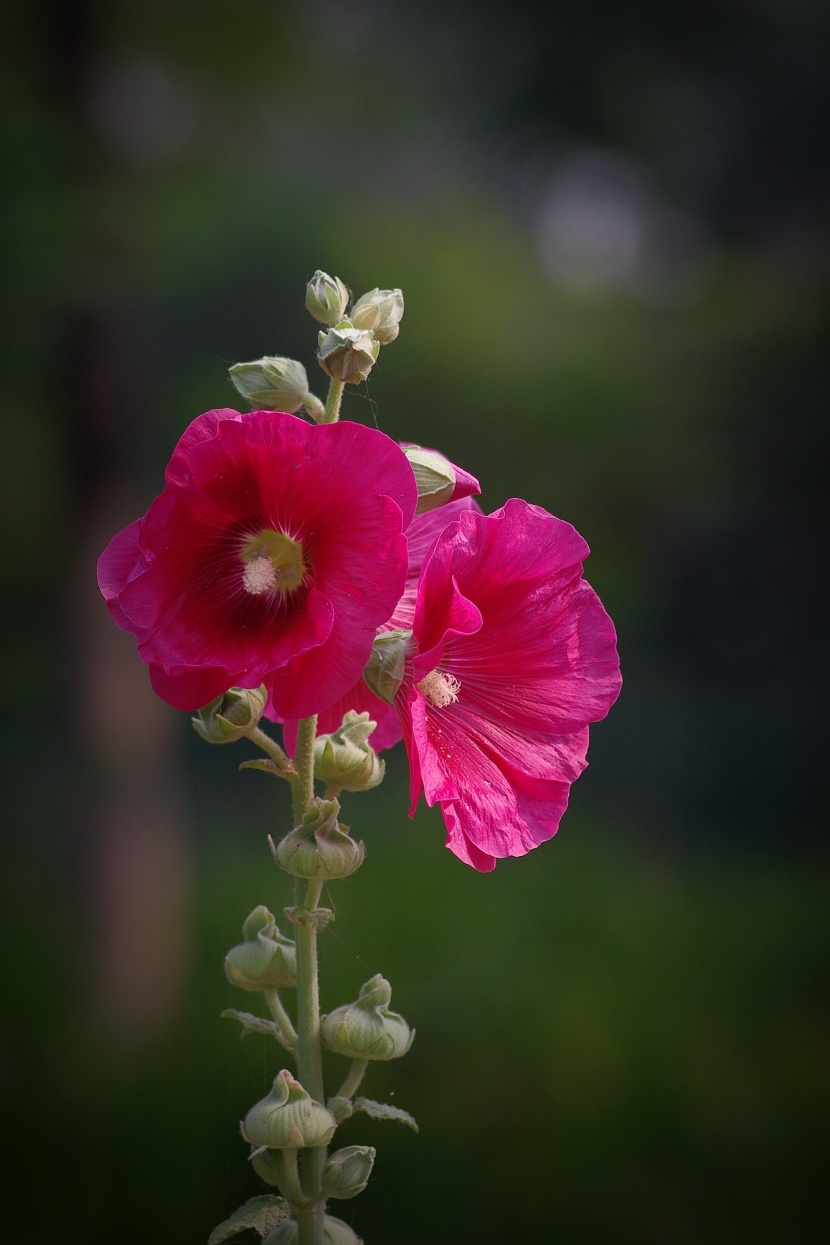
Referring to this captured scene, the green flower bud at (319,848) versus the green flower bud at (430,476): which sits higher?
the green flower bud at (430,476)

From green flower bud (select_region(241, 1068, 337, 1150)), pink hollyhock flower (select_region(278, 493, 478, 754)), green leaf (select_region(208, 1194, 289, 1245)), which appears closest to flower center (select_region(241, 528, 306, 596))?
pink hollyhock flower (select_region(278, 493, 478, 754))

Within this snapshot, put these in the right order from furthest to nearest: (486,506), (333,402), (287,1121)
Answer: (486,506), (333,402), (287,1121)

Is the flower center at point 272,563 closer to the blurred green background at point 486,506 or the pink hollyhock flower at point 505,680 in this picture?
the pink hollyhock flower at point 505,680

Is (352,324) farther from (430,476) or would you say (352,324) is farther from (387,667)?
(387,667)

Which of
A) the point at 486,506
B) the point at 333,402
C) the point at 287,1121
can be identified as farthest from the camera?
the point at 486,506

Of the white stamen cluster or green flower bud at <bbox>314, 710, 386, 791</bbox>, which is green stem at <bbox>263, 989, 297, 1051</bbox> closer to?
green flower bud at <bbox>314, 710, 386, 791</bbox>

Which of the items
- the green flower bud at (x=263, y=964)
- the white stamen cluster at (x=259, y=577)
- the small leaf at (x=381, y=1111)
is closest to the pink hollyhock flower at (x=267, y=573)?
the white stamen cluster at (x=259, y=577)

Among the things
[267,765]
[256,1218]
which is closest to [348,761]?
[267,765]

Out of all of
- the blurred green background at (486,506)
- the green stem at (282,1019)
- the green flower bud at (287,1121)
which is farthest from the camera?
the blurred green background at (486,506)
